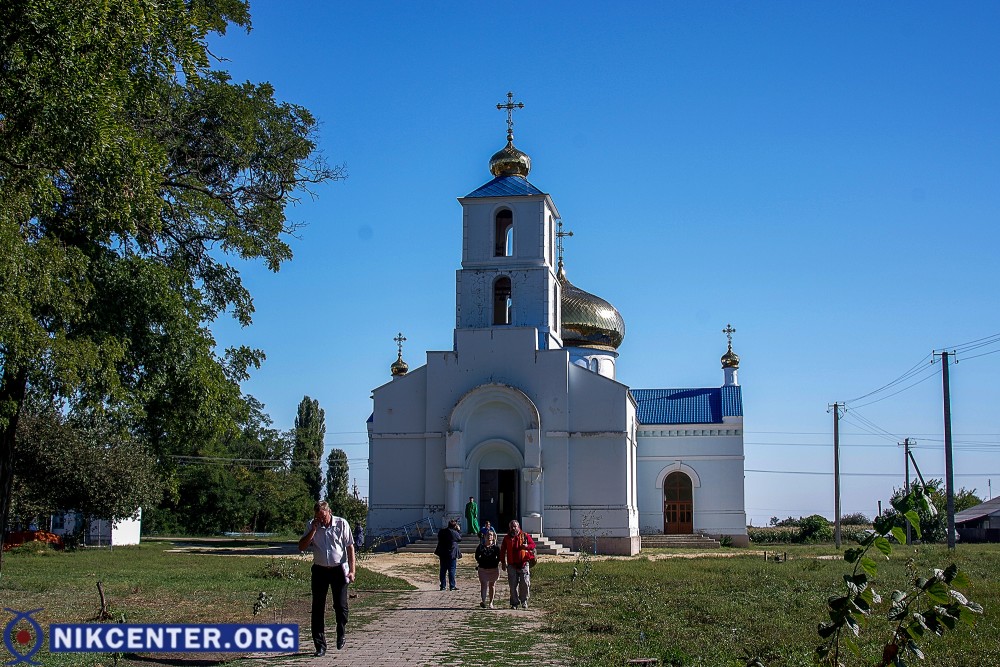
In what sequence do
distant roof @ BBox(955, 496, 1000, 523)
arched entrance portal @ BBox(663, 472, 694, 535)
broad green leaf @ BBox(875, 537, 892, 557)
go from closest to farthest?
broad green leaf @ BBox(875, 537, 892, 557), arched entrance portal @ BBox(663, 472, 694, 535), distant roof @ BBox(955, 496, 1000, 523)

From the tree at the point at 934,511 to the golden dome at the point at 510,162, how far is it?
1653 centimetres

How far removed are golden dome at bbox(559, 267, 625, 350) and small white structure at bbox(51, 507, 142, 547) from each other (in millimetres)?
18437

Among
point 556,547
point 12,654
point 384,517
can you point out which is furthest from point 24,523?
point 12,654

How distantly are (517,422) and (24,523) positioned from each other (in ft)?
58.0

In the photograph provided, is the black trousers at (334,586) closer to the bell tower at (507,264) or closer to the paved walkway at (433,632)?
the paved walkway at (433,632)

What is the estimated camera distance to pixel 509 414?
33844 millimetres

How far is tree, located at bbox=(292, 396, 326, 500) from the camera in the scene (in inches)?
2438

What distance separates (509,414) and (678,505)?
10901 millimetres

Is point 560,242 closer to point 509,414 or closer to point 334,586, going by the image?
point 509,414

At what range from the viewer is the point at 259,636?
11.4 m

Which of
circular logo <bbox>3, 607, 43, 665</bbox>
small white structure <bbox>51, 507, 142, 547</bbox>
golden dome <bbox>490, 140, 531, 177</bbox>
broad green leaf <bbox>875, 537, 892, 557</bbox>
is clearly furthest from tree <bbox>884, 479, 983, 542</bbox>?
small white structure <bbox>51, 507, 142, 547</bbox>

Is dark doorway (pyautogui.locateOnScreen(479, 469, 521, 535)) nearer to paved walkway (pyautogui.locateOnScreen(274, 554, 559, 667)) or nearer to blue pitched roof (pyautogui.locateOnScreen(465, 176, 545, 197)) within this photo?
blue pitched roof (pyautogui.locateOnScreen(465, 176, 545, 197))

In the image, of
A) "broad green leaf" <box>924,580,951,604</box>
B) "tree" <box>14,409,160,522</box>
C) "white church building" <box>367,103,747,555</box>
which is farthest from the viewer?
"white church building" <box>367,103,747,555</box>

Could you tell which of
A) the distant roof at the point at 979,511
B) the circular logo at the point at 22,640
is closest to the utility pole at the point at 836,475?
→ the distant roof at the point at 979,511
